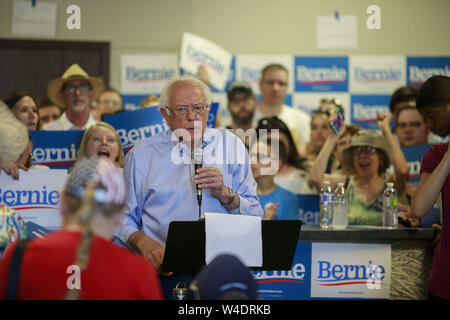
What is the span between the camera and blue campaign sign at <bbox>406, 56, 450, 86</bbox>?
765 centimetres

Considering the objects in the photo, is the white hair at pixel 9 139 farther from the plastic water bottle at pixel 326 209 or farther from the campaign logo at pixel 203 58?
the campaign logo at pixel 203 58

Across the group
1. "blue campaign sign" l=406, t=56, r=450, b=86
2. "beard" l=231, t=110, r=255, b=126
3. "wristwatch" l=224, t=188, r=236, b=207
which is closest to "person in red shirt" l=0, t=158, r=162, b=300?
"wristwatch" l=224, t=188, r=236, b=207

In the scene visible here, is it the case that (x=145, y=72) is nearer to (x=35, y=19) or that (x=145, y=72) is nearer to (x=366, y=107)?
(x=35, y=19)

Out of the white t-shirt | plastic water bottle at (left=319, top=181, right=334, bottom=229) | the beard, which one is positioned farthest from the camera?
the white t-shirt

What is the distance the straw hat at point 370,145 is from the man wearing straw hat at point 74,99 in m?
2.23

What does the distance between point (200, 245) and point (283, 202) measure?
1.78 meters

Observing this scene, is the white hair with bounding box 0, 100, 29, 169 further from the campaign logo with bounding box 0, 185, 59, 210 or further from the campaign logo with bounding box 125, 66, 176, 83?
the campaign logo with bounding box 125, 66, 176, 83

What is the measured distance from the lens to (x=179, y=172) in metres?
3.03

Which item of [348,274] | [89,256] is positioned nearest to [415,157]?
[348,274]

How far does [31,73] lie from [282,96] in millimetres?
3624

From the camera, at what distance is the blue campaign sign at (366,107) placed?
768 centimetres

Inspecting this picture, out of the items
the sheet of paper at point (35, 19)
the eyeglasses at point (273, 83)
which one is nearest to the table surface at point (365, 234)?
the eyeglasses at point (273, 83)

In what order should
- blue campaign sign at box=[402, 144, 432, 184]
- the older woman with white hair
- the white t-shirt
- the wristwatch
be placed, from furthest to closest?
the white t-shirt
blue campaign sign at box=[402, 144, 432, 184]
the older woman with white hair
the wristwatch
